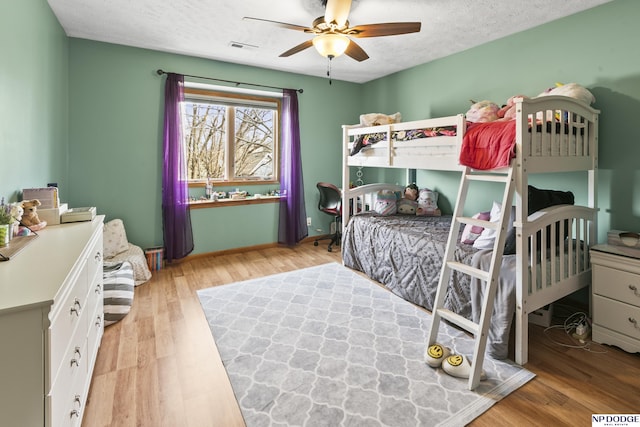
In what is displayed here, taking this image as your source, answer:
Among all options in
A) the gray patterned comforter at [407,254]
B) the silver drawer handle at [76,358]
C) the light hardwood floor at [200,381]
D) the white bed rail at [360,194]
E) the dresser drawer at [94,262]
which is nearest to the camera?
the silver drawer handle at [76,358]

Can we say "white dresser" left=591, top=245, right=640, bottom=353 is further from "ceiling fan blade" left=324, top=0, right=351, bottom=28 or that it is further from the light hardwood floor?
"ceiling fan blade" left=324, top=0, right=351, bottom=28

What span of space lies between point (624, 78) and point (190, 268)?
173 inches

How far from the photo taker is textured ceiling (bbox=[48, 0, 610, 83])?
261 centimetres

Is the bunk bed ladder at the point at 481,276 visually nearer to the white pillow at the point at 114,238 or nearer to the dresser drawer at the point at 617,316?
the dresser drawer at the point at 617,316

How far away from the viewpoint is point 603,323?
2219mm

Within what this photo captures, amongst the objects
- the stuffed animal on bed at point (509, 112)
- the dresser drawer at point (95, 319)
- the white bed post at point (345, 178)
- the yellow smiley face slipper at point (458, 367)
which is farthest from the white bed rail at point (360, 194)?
the dresser drawer at point (95, 319)

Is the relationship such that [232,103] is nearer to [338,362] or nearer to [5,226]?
[5,226]

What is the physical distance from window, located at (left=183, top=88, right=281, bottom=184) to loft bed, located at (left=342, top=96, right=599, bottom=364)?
68.3 inches

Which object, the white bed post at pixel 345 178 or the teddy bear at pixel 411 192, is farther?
the teddy bear at pixel 411 192

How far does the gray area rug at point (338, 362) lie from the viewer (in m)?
1.65

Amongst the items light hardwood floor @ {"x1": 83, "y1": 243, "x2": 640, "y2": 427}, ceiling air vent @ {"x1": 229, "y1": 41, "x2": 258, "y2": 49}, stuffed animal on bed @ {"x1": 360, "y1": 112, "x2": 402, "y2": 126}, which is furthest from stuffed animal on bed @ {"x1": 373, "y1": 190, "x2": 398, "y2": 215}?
ceiling air vent @ {"x1": 229, "y1": 41, "x2": 258, "y2": 49}

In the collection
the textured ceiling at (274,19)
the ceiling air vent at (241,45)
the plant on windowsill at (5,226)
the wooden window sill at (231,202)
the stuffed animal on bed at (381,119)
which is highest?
the ceiling air vent at (241,45)

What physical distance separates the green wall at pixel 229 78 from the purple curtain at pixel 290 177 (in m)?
0.20

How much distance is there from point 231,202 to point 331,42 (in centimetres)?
253
